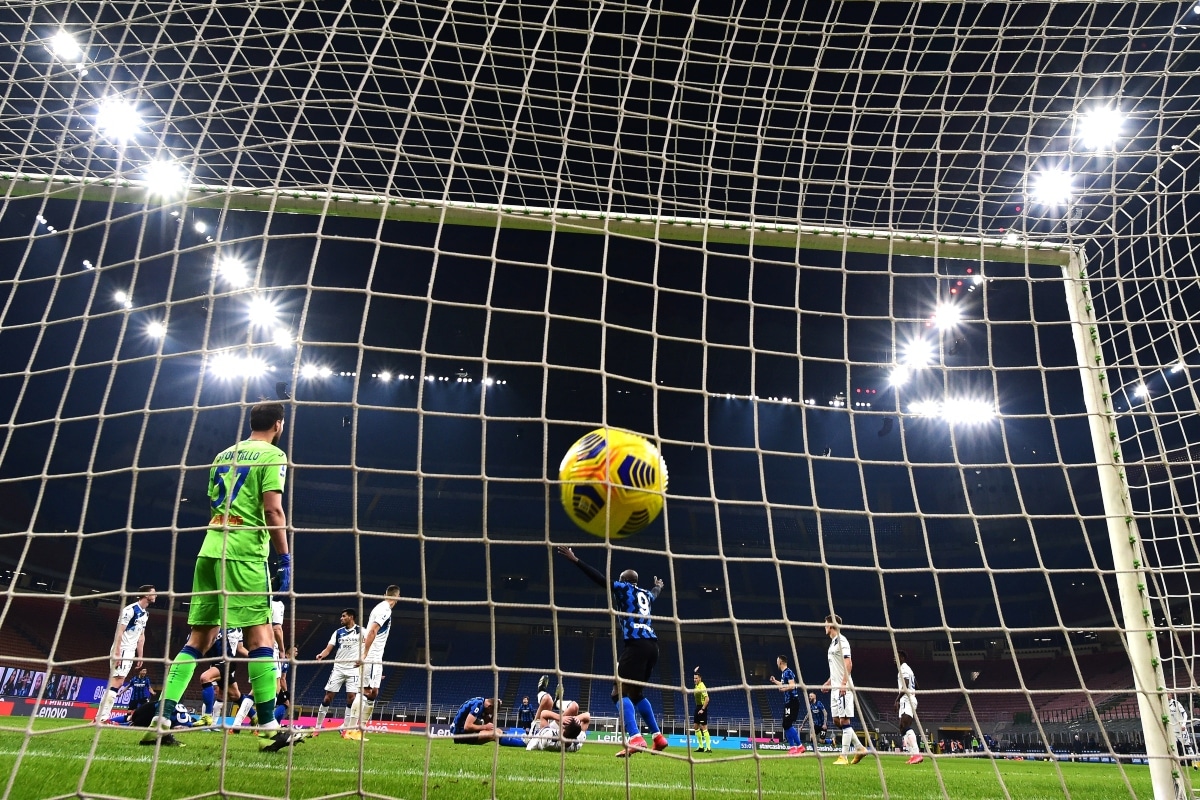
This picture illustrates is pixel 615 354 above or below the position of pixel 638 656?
above

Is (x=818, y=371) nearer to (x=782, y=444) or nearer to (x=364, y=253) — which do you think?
(x=782, y=444)

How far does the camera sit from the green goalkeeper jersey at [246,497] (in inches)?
136

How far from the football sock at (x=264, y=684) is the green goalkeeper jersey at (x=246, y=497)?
0.44 m

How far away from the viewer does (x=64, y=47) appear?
4258mm

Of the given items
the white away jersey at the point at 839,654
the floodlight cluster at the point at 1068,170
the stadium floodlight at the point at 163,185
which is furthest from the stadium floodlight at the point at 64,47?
the white away jersey at the point at 839,654

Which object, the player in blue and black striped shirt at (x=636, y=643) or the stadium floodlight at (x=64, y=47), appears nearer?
the stadium floodlight at (x=64, y=47)

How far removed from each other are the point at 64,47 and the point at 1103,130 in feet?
20.1

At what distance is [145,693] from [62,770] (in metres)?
4.16

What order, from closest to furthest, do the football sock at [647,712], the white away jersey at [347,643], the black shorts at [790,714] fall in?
the football sock at [647,712]
the white away jersey at [347,643]
the black shorts at [790,714]

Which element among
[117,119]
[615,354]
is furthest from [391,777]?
[615,354]

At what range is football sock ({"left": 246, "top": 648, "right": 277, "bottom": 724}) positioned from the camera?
3.39m

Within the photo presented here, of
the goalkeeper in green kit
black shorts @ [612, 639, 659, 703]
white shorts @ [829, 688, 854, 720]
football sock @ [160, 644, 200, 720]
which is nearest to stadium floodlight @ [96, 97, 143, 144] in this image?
the goalkeeper in green kit

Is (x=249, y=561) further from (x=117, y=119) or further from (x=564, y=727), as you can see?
(x=117, y=119)

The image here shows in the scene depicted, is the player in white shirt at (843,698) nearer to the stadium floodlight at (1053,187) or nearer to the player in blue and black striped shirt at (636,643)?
the player in blue and black striped shirt at (636,643)
